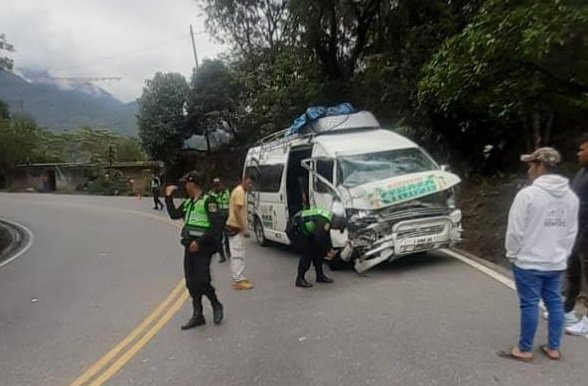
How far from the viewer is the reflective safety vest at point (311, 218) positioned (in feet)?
28.2

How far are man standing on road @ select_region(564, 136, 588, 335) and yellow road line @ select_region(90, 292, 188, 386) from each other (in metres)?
4.20

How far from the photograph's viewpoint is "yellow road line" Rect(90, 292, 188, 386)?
518 cm

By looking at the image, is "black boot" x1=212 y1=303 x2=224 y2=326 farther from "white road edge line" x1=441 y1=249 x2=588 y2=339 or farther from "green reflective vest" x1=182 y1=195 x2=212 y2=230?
"white road edge line" x1=441 y1=249 x2=588 y2=339

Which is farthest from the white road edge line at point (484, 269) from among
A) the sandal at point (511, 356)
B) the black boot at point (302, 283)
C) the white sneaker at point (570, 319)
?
the black boot at point (302, 283)

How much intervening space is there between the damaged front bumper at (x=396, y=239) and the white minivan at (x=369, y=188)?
0.6 inches

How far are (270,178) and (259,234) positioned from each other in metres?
1.67

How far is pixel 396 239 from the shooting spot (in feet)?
28.7

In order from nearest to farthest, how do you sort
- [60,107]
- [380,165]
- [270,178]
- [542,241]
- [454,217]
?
1. [542,241]
2. [454,217]
3. [380,165]
4. [270,178]
5. [60,107]

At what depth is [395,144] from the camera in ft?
33.4

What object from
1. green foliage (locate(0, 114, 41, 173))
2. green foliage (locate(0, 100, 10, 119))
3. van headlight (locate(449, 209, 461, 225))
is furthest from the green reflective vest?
green foliage (locate(0, 100, 10, 119))

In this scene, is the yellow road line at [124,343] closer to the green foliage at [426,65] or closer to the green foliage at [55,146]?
the green foliage at [426,65]

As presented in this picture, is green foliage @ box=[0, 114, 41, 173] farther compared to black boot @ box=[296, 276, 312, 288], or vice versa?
green foliage @ box=[0, 114, 41, 173]

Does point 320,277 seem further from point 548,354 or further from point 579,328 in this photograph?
point 548,354

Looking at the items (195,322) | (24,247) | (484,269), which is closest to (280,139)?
(484,269)
